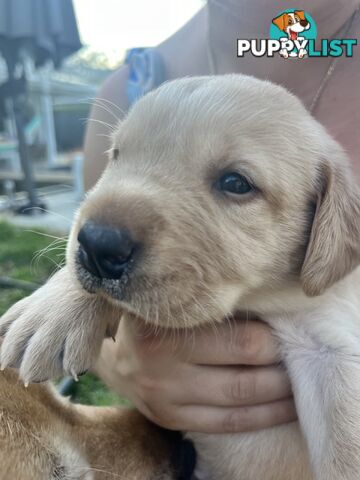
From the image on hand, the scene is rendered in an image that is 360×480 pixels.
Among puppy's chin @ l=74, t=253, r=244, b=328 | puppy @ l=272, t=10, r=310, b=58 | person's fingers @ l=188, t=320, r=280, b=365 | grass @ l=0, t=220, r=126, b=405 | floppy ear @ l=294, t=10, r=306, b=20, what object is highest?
floppy ear @ l=294, t=10, r=306, b=20

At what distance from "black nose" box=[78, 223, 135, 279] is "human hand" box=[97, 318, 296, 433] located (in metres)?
0.55

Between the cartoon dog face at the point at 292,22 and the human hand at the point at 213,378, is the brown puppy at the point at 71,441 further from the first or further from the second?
the cartoon dog face at the point at 292,22

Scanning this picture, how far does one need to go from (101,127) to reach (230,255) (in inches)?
79.0

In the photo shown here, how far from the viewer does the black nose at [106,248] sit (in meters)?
1.28

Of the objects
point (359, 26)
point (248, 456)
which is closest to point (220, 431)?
point (248, 456)

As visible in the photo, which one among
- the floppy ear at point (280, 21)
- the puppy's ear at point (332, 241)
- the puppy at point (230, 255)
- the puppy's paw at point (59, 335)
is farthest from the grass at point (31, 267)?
the floppy ear at point (280, 21)

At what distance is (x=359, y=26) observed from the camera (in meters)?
2.56

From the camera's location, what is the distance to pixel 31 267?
211 inches

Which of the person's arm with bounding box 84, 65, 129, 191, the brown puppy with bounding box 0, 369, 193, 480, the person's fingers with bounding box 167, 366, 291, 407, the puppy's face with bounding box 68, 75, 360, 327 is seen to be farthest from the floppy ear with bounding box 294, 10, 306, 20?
the brown puppy with bounding box 0, 369, 193, 480

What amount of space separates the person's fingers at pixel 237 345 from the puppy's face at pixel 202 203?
0.16 meters

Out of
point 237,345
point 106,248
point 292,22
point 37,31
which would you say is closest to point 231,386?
point 237,345

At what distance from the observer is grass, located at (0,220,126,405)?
11.1 feet

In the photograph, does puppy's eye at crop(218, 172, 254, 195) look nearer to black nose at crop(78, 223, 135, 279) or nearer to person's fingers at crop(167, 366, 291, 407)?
black nose at crop(78, 223, 135, 279)

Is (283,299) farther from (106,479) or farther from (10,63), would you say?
(10,63)
